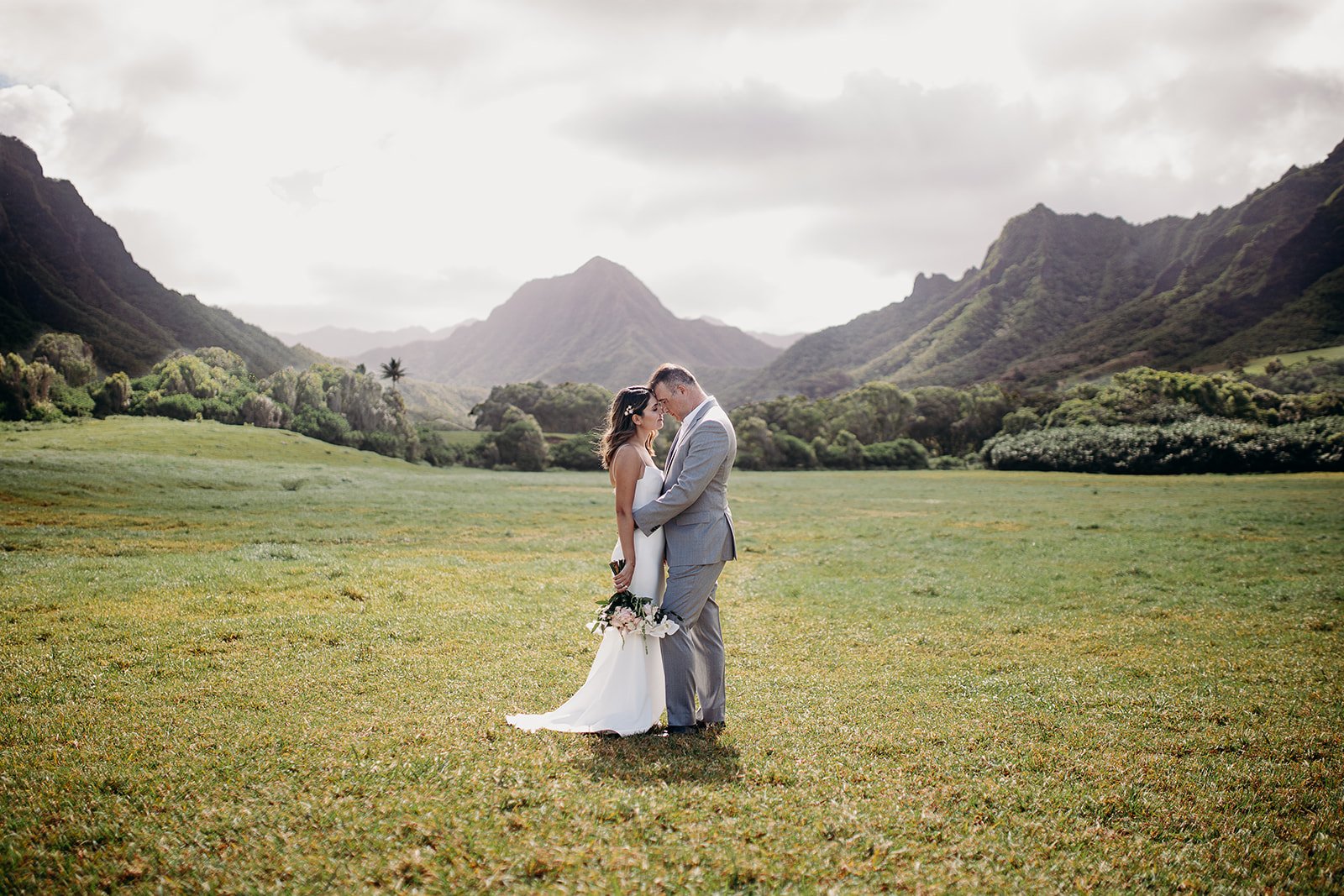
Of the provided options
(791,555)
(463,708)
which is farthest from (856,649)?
(791,555)

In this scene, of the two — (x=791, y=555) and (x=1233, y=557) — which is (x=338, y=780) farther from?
(x=1233, y=557)

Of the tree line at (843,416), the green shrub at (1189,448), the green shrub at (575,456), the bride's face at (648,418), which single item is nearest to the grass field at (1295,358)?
the tree line at (843,416)

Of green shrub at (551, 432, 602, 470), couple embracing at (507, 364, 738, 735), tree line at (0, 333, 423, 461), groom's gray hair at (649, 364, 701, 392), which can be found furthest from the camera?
green shrub at (551, 432, 602, 470)

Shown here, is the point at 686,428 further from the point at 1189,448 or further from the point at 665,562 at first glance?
the point at 1189,448

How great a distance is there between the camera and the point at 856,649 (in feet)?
42.3

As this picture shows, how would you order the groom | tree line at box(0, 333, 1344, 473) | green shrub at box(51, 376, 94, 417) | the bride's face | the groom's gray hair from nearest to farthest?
1. the groom
2. the bride's face
3. the groom's gray hair
4. green shrub at box(51, 376, 94, 417)
5. tree line at box(0, 333, 1344, 473)

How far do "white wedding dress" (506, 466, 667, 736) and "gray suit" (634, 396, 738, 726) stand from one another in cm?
17

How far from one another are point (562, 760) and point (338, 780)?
2.07 metres

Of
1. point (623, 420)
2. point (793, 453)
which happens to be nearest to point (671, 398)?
point (623, 420)

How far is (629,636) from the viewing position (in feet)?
26.3

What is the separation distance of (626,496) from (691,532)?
0.86 meters

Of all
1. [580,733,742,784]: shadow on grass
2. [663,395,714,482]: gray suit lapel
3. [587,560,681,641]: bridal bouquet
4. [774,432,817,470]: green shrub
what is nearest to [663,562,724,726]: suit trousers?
[587,560,681,641]: bridal bouquet

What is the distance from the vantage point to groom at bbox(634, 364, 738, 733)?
7.70 meters

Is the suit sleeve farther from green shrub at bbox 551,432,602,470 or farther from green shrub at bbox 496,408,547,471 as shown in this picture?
green shrub at bbox 551,432,602,470
